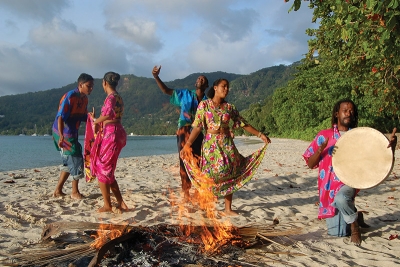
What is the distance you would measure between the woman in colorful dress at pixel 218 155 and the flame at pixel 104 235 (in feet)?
5.85

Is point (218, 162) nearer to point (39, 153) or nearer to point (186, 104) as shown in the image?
point (186, 104)

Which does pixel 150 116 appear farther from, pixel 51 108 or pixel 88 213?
pixel 88 213

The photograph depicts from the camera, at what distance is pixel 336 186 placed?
4.32 meters

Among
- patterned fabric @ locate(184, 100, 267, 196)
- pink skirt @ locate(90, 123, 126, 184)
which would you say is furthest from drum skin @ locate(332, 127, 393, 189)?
pink skirt @ locate(90, 123, 126, 184)

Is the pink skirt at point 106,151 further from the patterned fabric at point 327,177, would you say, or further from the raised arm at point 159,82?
the patterned fabric at point 327,177

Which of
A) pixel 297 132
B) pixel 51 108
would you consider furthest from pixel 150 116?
pixel 297 132

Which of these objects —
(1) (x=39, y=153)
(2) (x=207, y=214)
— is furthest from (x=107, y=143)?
(1) (x=39, y=153)

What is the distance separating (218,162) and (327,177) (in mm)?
1581

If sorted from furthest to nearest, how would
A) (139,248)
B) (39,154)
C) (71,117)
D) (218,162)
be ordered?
(39,154)
(71,117)
(218,162)
(139,248)

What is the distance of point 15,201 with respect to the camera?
623cm

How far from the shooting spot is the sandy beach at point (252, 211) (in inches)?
150

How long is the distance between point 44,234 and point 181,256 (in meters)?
1.55

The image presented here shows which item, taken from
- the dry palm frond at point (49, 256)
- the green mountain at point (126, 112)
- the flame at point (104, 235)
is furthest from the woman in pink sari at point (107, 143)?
the green mountain at point (126, 112)

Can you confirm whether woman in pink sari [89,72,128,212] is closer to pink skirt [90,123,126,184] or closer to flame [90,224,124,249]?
pink skirt [90,123,126,184]
